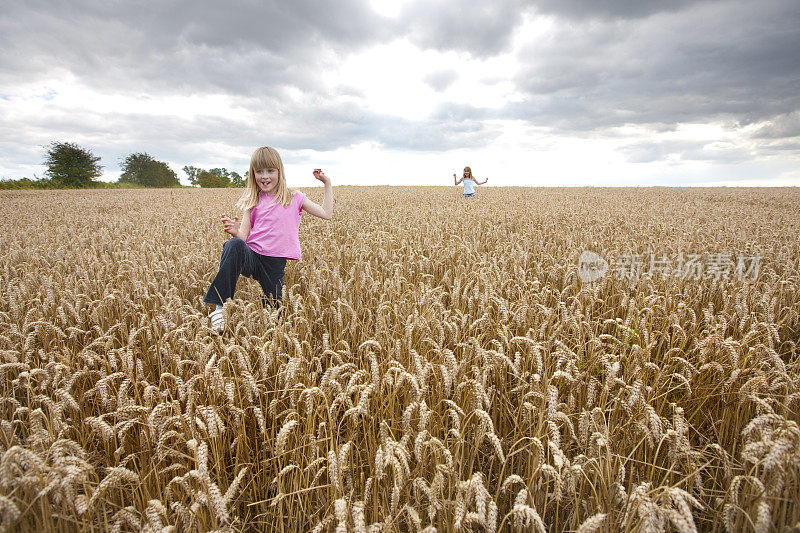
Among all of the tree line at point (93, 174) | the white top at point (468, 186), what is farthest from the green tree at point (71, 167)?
the white top at point (468, 186)

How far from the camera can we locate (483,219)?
8531mm

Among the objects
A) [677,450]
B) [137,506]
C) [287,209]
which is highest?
[287,209]

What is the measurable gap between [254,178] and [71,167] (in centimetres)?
6150

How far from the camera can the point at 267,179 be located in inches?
159

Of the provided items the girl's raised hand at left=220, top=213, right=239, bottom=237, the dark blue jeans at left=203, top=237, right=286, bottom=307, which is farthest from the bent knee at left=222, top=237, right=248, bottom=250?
the girl's raised hand at left=220, top=213, right=239, bottom=237

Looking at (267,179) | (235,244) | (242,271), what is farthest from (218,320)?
(267,179)

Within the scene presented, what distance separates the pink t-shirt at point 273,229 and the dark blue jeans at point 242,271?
4.4 inches

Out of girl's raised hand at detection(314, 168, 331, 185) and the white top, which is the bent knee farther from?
the white top

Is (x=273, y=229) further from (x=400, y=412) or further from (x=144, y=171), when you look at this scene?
(x=144, y=171)

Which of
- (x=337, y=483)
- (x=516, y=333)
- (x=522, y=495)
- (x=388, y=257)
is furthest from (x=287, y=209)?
(x=522, y=495)

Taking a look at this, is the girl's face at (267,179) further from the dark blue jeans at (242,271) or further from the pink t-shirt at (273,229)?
the dark blue jeans at (242,271)

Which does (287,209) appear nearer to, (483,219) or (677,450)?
(677,450)

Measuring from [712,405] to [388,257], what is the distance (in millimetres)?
3416

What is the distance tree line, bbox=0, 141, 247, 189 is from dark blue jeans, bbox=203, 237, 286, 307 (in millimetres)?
44785
